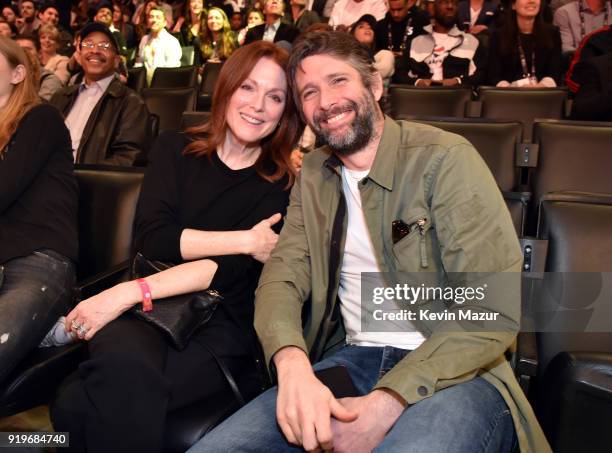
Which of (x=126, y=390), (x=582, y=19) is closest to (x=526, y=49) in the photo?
(x=582, y=19)

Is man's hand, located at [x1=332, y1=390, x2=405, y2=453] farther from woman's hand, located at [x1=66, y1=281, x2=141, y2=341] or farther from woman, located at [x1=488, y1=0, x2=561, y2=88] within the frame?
woman, located at [x1=488, y1=0, x2=561, y2=88]

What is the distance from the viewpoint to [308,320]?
1.62m

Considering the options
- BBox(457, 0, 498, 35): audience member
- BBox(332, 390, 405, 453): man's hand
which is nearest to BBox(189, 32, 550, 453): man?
BBox(332, 390, 405, 453): man's hand

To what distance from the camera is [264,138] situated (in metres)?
1.96

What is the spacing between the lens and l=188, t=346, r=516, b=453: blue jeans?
3.85 feet

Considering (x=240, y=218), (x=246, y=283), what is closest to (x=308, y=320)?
(x=246, y=283)

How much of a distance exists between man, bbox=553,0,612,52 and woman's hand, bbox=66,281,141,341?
177 inches

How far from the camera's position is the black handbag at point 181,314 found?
4.94 feet

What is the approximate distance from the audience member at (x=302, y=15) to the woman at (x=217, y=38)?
2.42 ft

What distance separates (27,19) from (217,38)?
145 inches

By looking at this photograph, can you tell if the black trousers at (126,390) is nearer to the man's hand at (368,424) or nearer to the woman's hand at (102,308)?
the woman's hand at (102,308)

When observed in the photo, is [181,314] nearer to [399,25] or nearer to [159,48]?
[399,25]

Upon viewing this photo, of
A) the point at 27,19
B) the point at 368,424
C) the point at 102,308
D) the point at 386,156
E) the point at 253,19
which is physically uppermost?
the point at 27,19

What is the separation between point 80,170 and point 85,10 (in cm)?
761
